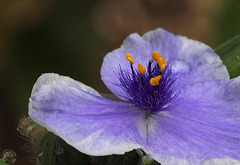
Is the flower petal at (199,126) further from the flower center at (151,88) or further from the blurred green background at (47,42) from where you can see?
the blurred green background at (47,42)

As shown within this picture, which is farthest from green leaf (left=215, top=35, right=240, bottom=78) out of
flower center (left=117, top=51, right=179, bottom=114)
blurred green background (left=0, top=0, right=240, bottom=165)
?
blurred green background (left=0, top=0, right=240, bottom=165)

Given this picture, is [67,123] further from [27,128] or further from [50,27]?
[50,27]

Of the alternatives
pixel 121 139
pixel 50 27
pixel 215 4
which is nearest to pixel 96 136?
pixel 121 139

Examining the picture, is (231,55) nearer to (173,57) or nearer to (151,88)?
Result: (173,57)

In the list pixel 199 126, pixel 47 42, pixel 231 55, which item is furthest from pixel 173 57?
pixel 47 42

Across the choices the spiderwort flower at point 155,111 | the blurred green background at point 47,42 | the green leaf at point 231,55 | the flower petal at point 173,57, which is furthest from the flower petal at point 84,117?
the blurred green background at point 47,42

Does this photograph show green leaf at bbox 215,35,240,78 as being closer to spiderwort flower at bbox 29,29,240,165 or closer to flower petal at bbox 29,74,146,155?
spiderwort flower at bbox 29,29,240,165
